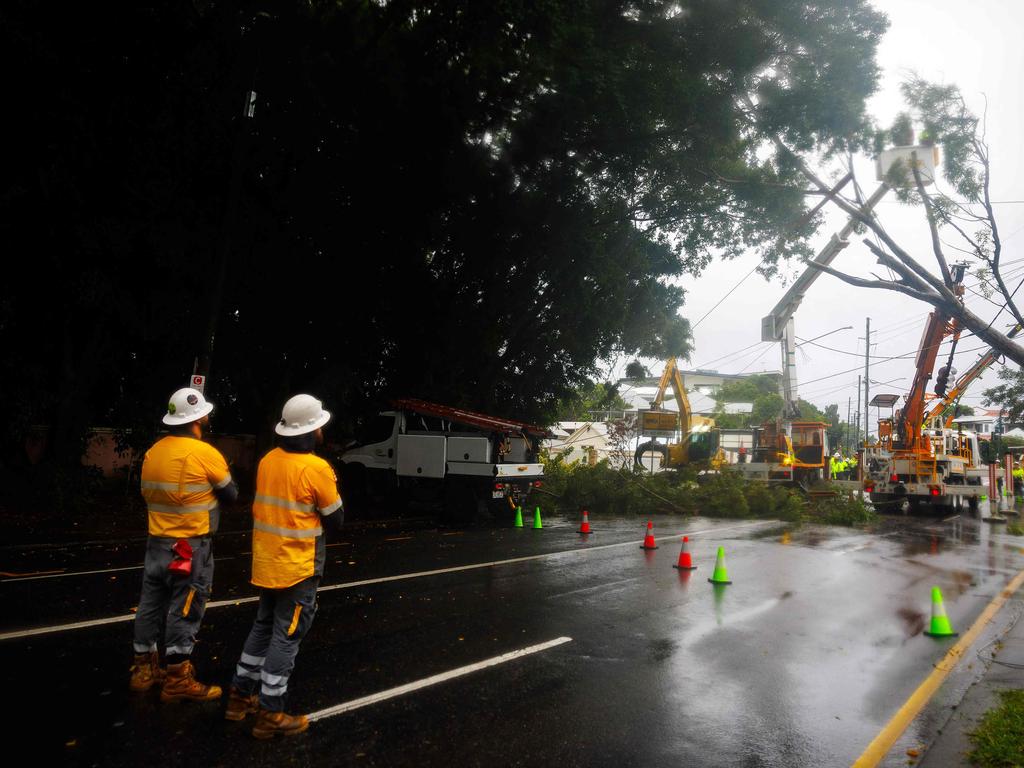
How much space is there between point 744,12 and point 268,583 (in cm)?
1442

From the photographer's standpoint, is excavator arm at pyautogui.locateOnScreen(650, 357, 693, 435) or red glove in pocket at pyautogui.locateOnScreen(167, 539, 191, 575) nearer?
red glove in pocket at pyautogui.locateOnScreen(167, 539, 191, 575)

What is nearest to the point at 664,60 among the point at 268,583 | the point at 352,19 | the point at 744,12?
the point at 744,12

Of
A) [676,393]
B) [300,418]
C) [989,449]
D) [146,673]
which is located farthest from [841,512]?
[146,673]

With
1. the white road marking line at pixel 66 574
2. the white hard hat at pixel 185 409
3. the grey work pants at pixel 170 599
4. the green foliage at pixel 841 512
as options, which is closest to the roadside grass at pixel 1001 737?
the grey work pants at pixel 170 599

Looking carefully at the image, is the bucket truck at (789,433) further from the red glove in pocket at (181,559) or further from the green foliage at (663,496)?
the red glove in pocket at (181,559)

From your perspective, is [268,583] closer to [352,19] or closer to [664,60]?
[352,19]

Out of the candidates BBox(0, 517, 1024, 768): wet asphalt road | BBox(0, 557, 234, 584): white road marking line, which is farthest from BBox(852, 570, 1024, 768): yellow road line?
BBox(0, 557, 234, 584): white road marking line

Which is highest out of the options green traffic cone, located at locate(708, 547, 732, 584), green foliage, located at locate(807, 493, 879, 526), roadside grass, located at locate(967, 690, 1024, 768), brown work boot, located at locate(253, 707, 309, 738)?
green foliage, located at locate(807, 493, 879, 526)

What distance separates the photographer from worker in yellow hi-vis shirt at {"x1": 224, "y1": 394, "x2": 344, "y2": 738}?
414 centimetres

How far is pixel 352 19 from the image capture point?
45.4ft

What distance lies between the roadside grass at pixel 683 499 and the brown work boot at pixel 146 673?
49.7 ft

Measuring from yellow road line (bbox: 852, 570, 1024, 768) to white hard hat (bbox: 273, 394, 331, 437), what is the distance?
3828mm

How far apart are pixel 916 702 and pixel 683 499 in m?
15.9

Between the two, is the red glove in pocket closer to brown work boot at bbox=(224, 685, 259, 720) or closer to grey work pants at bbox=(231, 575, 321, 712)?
grey work pants at bbox=(231, 575, 321, 712)
